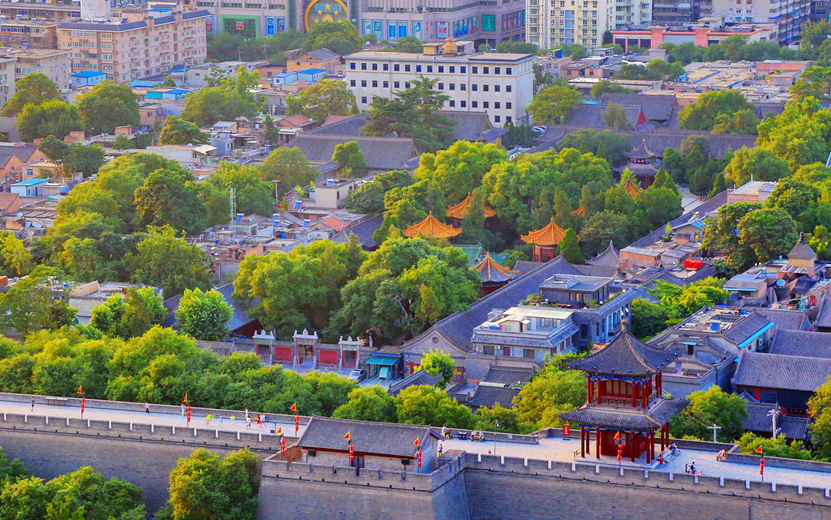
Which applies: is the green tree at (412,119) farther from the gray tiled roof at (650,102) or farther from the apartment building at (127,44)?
the apartment building at (127,44)

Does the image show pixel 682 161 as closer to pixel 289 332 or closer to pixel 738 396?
pixel 289 332

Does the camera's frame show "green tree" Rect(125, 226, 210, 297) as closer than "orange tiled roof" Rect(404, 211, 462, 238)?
Yes

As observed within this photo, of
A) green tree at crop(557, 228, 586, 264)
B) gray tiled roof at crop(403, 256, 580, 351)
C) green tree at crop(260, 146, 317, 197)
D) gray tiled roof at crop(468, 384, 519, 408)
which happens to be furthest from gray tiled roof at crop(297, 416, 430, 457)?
green tree at crop(260, 146, 317, 197)

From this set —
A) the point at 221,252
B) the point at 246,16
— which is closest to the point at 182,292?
the point at 221,252

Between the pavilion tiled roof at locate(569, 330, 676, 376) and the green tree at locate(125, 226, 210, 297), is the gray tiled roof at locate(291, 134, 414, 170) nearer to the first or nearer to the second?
the green tree at locate(125, 226, 210, 297)

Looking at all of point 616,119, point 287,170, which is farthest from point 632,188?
point 616,119

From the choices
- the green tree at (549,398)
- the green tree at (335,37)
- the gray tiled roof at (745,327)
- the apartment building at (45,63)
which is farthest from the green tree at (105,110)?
the green tree at (549,398)
